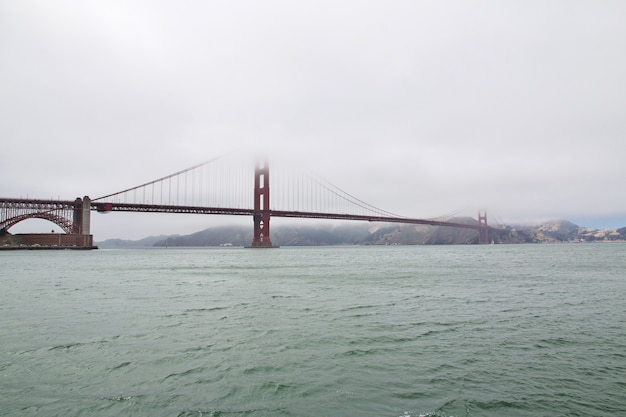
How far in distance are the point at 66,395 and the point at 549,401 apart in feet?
22.4

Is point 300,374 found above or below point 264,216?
below

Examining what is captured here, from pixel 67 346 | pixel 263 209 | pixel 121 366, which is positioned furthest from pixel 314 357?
pixel 263 209

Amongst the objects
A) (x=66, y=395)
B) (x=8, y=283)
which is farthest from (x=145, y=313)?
(x=8, y=283)

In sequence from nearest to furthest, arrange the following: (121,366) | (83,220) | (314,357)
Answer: (121,366), (314,357), (83,220)

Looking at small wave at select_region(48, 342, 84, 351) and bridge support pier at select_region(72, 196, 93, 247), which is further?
bridge support pier at select_region(72, 196, 93, 247)

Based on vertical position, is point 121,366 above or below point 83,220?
below

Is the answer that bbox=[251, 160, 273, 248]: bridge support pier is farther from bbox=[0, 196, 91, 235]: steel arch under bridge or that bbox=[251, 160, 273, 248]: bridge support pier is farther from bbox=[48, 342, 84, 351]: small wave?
bbox=[48, 342, 84, 351]: small wave

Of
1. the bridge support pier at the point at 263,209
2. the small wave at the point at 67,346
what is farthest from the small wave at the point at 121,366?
the bridge support pier at the point at 263,209

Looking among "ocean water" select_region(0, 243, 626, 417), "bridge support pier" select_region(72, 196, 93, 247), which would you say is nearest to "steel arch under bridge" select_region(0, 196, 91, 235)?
"bridge support pier" select_region(72, 196, 93, 247)

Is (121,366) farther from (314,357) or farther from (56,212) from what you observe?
(56,212)

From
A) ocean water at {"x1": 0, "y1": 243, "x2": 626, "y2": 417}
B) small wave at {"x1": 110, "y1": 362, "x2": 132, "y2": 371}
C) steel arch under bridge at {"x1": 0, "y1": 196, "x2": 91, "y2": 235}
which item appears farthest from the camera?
steel arch under bridge at {"x1": 0, "y1": 196, "x2": 91, "y2": 235}

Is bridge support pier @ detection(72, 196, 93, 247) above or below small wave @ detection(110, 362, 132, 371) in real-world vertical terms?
above

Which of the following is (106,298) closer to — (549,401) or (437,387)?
(437,387)

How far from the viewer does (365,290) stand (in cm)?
1828
